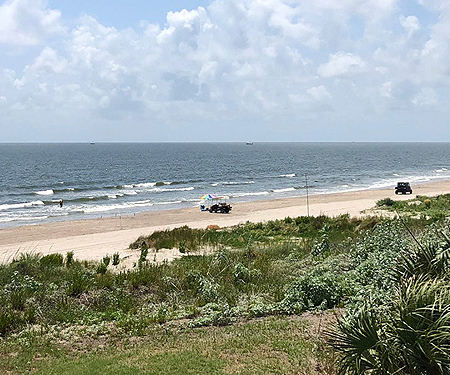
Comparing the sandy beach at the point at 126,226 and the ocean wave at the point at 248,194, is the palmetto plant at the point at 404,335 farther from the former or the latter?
the ocean wave at the point at 248,194

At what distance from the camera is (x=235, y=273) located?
14.4m

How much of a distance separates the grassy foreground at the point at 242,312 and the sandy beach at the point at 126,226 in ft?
16.7

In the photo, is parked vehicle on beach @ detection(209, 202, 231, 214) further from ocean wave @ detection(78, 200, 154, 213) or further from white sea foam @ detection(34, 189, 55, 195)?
white sea foam @ detection(34, 189, 55, 195)

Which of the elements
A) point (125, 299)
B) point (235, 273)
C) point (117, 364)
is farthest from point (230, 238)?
point (117, 364)

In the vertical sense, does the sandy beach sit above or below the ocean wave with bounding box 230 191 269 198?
above

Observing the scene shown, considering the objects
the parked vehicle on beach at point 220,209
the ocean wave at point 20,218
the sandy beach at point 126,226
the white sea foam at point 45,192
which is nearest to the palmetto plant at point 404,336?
the sandy beach at point 126,226

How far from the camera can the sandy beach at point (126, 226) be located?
1052 inches

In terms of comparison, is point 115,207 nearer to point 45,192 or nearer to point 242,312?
point 45,192

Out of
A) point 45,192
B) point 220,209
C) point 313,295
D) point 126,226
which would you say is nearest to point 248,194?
point 220,209

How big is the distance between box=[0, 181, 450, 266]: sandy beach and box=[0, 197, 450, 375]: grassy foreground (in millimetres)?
5103

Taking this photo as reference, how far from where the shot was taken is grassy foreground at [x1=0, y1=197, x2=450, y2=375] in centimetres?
517

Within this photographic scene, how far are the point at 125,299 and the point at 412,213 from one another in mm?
20084

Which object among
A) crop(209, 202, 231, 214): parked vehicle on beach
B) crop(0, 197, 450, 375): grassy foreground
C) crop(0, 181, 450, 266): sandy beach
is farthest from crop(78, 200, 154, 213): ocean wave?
crop(0, 197, 450, 375): grassy foreground

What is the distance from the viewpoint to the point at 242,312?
11.5 m
